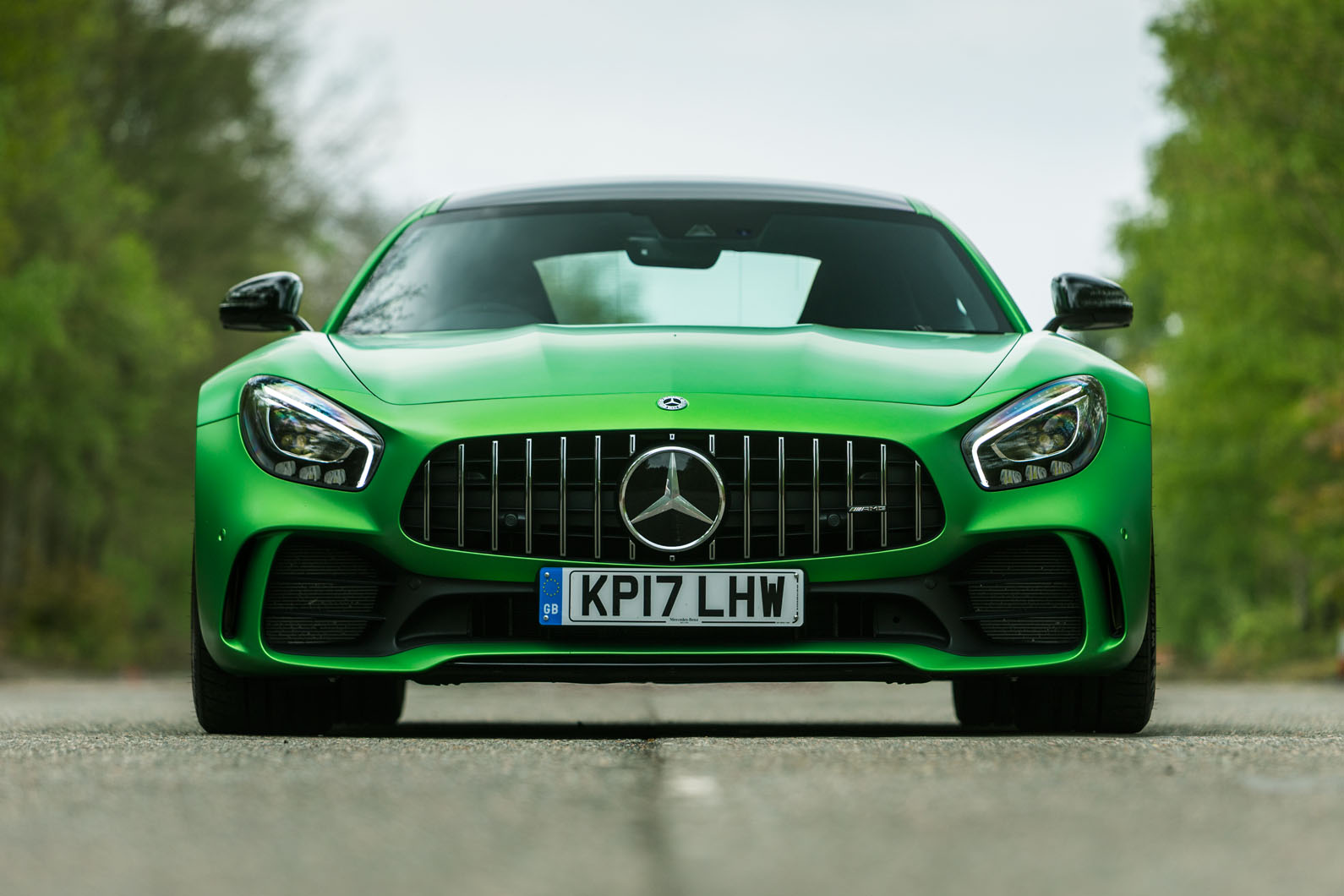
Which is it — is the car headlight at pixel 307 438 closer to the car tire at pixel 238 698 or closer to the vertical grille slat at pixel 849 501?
the car tire at pixel 238 698

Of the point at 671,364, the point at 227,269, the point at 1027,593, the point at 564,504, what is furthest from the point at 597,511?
the point at 227,269

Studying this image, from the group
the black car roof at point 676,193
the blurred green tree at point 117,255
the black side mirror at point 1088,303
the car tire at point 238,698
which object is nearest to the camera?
the car tire at point 238,698

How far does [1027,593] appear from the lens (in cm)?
443

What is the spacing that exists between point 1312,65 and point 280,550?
23.2 m

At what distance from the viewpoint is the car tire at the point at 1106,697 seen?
4652 millimetres

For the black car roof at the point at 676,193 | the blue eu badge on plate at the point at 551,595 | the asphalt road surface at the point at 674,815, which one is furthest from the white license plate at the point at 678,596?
the black car roof at the point at 676,193

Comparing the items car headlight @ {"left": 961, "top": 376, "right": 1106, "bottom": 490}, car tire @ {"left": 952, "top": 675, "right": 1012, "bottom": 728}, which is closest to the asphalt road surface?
car headlight @ {"left": 961, "top": 376, "right": 1106, "bottom": 490}

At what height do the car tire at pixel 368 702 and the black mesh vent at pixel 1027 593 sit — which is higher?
the black mesh vent at pixel 1027 593

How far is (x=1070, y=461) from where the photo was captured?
4480 millimetres

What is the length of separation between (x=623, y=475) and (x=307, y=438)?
755mm

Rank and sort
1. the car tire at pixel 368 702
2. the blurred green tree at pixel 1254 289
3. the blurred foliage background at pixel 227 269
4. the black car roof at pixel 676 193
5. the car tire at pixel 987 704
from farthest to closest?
the blurred green tree at pixel 1254 289
the blurred foliage background at pixel 227 269
the black car roof at pixel 676 193
the car tire at pixel 987 704
the car tire at pixel 368 702

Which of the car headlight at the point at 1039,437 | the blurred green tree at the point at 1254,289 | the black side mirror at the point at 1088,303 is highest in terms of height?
the black side mirror at the point at 1088,303

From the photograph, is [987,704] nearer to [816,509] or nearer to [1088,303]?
[1088,303]

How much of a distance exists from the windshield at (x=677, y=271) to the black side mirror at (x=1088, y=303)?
183mm
